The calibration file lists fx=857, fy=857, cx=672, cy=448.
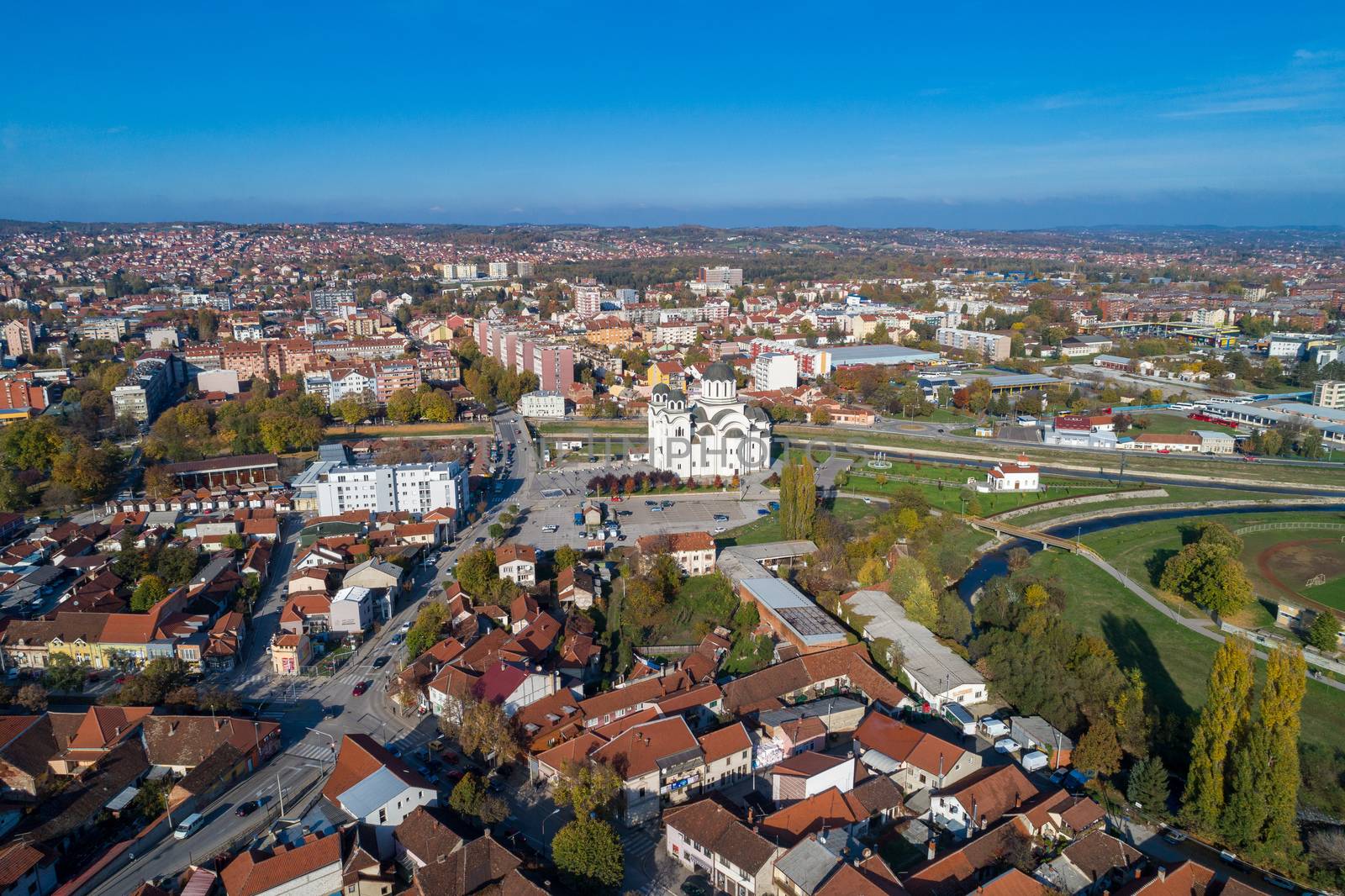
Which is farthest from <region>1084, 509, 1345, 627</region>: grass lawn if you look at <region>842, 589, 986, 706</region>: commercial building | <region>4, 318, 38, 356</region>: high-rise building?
<region>4, 318, 38, 356</region>: high-rise building

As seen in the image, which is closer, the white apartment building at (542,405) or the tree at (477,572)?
the tree at (477,572)

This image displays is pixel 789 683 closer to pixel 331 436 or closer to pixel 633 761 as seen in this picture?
pixel 633 761

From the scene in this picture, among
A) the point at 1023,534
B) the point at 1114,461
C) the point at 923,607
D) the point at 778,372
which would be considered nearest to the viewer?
the point at 923,607

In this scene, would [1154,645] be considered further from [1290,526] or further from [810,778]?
[1290,526]

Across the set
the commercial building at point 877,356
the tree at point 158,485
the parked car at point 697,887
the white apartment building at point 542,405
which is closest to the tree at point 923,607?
the parked car at point 697,887

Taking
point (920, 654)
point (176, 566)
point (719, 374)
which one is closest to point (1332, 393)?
point (719, 374)

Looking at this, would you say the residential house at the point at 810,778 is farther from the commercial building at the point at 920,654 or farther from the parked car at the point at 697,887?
the commercial building at the point at 920,654

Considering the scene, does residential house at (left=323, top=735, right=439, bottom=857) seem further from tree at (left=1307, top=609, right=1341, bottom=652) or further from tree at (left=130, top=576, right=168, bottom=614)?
tree at (left=1307, top=609, right=1341, bottom=652)
